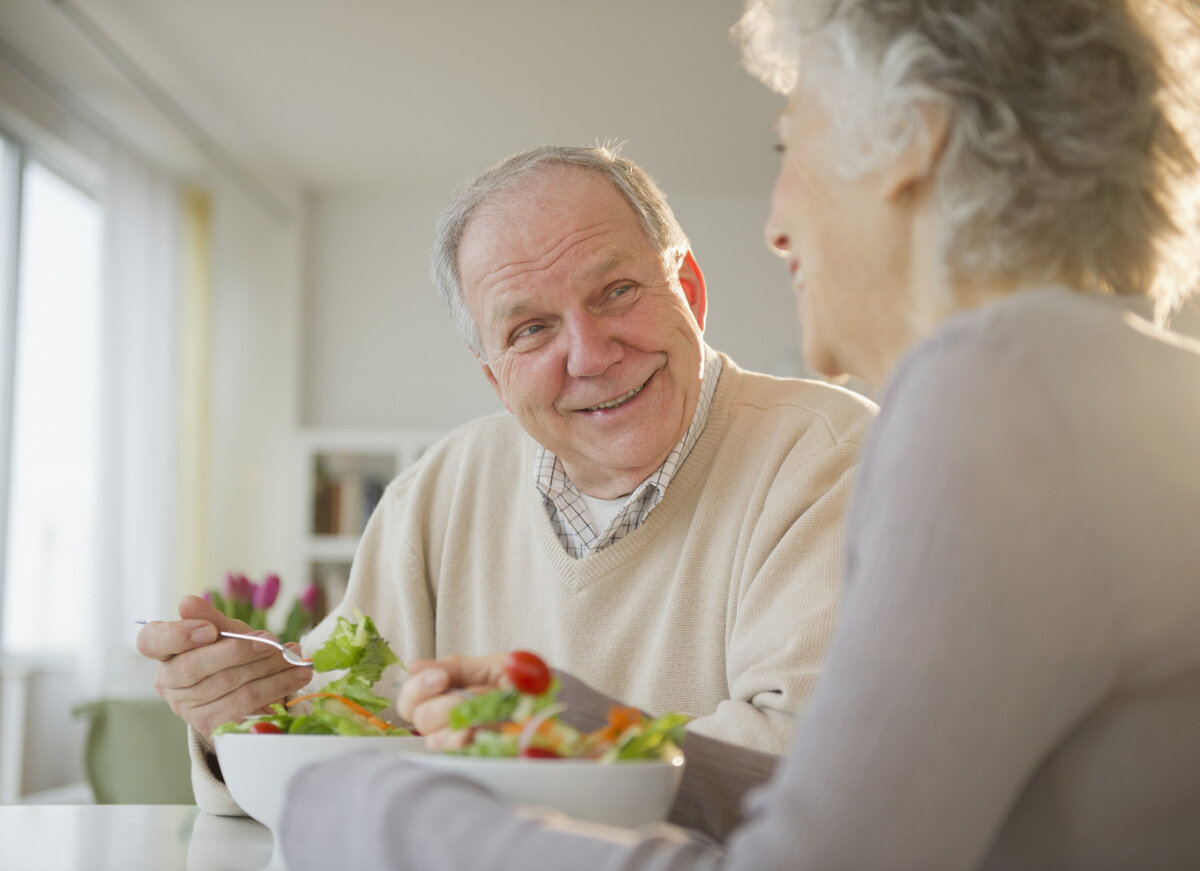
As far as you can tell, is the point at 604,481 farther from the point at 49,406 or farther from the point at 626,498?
the point at 49,406

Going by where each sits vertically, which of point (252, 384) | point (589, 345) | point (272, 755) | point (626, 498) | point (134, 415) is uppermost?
point (252, 384)

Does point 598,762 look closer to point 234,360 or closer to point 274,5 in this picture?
point 274,5

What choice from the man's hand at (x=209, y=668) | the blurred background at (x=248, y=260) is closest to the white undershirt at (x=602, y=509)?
the man's hand at (x=209, y=668)

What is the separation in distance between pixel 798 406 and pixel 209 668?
814 mm

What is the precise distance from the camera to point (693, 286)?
1.72 meters

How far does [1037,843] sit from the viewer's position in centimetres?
66

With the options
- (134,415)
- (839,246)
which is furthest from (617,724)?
(134,415)

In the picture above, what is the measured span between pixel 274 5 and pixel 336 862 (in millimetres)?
4133

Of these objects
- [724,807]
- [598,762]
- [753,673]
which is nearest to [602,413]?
[753,673]

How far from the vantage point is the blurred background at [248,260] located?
442 cm

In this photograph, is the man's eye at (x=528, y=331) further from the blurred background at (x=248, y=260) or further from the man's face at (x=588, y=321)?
the blurred background at (x=248, y=260)

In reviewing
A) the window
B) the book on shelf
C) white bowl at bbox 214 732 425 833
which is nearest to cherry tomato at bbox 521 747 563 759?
white bowl at bbox 214 732 425 833

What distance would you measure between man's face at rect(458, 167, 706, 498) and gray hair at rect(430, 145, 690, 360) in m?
0.01

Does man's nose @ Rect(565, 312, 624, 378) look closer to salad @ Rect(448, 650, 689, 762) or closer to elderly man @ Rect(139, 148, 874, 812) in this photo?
elderly man @ Rect(139, 148, 874, 812)
